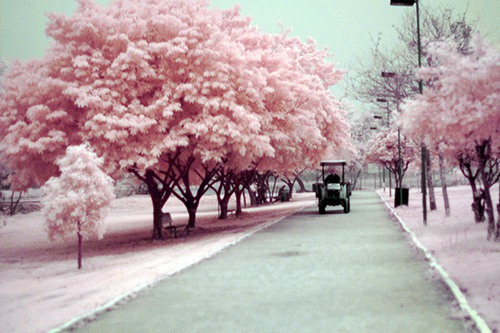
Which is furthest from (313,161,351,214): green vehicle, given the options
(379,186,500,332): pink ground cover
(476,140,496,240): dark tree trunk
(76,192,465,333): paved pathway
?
(476,140,496,240): dark tree trunk

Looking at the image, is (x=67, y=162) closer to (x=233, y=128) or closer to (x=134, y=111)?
(x=134, y=111)

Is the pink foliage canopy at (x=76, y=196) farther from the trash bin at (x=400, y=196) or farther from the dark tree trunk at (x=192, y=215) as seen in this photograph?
the trash bin at (x=400, y=196)

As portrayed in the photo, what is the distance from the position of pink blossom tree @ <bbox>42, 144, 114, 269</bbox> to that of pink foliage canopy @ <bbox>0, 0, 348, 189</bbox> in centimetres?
300

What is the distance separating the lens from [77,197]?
15203mm

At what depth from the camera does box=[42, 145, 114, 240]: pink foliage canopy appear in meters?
15.3

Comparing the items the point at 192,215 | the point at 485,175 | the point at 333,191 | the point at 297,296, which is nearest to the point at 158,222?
the point at 192,215

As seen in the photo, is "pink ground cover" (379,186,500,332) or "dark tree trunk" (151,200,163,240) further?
"dark tree trunk" (151,200,163,240)

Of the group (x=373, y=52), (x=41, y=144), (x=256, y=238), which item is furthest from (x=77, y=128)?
(x=373, y=52)

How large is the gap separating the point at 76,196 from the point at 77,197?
0.13ft

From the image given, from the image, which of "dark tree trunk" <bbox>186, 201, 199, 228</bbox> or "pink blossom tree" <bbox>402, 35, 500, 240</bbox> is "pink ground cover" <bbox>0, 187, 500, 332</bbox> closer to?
"dark tree trunk" <bbox>186, 201, 199, 228</bbox>

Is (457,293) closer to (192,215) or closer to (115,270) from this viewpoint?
(115,270)

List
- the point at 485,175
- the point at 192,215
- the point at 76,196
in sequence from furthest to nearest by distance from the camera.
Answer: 1. the point at 192,215
2. the point at 76,196
3. the point at 485,175

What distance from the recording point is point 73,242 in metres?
28.6

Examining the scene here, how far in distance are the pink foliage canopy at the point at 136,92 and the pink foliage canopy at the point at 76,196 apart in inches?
118
